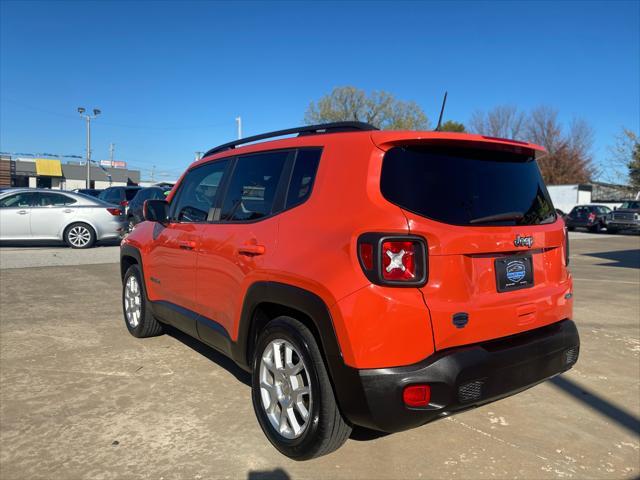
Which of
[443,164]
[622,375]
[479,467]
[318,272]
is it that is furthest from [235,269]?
[622,375]

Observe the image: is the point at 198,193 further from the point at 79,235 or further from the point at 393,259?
the point at 79,235

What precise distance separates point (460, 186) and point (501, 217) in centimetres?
31

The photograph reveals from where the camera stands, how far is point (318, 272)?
8.11 ft

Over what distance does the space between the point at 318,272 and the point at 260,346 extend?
78 cm

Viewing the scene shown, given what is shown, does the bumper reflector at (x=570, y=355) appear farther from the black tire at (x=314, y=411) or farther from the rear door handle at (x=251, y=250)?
the rear door handle at (x=251, y=250)

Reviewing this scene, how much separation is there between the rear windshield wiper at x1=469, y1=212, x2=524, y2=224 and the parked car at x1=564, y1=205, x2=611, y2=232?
28422 millimetres

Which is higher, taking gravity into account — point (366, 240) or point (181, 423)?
point (366, 240)

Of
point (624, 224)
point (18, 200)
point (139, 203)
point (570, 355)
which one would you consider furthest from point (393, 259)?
point (624, 224)

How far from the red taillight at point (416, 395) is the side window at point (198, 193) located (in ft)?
6.98

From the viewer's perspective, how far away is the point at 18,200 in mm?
11641

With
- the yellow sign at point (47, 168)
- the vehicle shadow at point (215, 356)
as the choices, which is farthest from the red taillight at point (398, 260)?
the yellow sign at point (47, 168)

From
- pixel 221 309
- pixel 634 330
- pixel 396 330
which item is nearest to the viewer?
pixel 396 330

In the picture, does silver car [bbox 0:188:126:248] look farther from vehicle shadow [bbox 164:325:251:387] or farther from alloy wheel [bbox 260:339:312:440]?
alloy wheel [bbox 260:339:312:440]

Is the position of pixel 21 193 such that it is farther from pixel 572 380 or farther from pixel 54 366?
pixel 572 380
